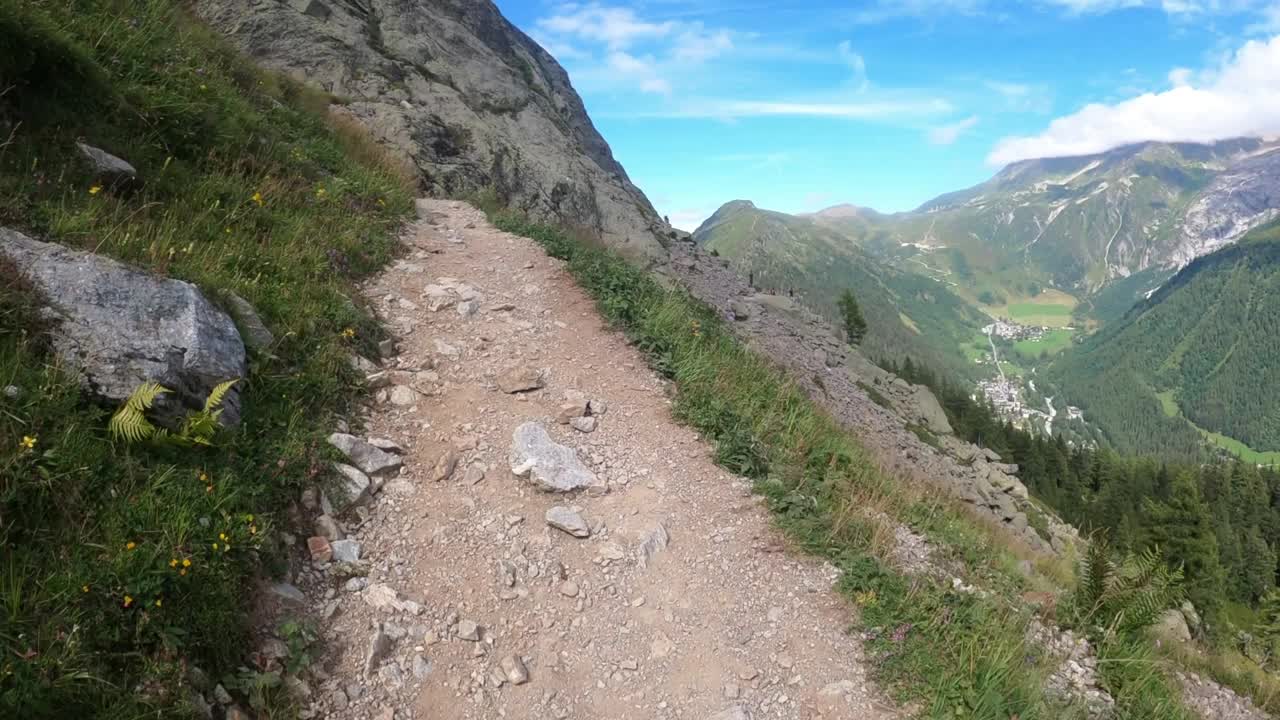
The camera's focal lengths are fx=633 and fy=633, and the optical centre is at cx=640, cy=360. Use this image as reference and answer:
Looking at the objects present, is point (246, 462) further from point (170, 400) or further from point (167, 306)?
point (167, 306)

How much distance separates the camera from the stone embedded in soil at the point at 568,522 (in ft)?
20.2

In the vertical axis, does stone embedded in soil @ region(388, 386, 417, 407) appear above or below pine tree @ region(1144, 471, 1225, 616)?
above

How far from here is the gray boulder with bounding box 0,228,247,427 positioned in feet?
15.8

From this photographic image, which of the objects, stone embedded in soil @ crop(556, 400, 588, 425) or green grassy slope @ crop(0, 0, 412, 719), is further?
stone embedded in soil @ crop(556, 400, 588, 425)

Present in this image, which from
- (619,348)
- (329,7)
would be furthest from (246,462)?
(329,7)

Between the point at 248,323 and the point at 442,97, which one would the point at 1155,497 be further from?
the point at 248,323

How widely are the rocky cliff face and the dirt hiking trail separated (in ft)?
39.9

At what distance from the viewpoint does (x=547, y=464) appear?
6.82 meters

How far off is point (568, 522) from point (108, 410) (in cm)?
377

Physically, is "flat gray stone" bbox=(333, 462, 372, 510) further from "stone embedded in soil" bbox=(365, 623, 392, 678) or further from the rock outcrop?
the rock outcrop

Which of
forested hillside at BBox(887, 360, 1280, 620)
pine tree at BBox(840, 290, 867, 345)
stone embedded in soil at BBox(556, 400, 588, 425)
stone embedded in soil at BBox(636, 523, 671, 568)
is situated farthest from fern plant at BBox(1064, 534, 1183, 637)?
pine tree at BBox(840, 290, 867, 345)

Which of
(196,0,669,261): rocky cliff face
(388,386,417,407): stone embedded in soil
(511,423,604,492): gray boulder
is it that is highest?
(196,0,669,261): rocky cliff face

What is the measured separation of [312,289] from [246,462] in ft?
10.9

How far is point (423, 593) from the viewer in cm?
520
